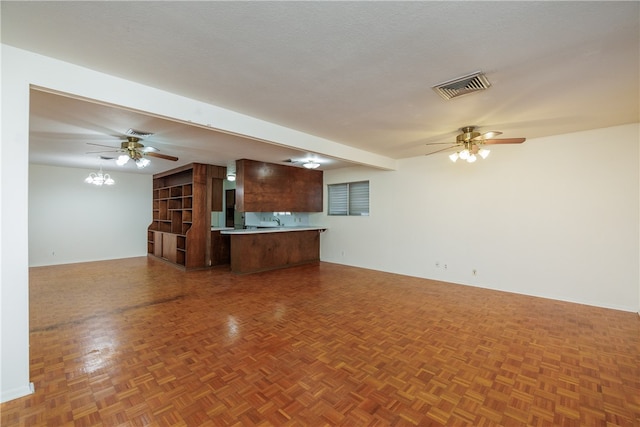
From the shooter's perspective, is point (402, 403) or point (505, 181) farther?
point (505, 181)

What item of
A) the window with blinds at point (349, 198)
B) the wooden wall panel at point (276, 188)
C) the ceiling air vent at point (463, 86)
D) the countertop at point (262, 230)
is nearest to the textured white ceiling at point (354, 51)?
the ceiling air vent at point (463, 86)

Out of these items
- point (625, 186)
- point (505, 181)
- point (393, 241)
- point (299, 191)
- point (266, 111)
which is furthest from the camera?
point (299, 191)

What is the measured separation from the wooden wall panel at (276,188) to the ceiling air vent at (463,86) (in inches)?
166

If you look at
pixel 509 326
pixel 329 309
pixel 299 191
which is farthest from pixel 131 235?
pixel 509 326

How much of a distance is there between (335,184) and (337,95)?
4.65 meters

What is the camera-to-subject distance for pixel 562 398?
1.97m

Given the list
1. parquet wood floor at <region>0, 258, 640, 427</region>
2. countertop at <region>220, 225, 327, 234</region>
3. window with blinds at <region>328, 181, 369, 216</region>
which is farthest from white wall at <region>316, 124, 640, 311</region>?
countertop at <region>220, 225, 327, 234</region>

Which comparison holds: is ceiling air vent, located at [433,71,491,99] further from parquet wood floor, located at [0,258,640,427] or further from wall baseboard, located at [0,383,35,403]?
wall baseboard, located at [0,383,35,403]

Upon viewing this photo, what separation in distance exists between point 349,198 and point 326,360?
501 centimetres

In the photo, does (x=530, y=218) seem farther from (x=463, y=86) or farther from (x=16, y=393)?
(x=16, y=393)

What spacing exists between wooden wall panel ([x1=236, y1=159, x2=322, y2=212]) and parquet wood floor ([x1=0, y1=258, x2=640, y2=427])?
224 centimetres

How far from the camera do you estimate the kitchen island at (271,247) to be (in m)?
5.90

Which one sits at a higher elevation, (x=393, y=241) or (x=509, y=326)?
(x=393, y=241)

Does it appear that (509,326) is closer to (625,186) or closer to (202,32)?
(625,186)
